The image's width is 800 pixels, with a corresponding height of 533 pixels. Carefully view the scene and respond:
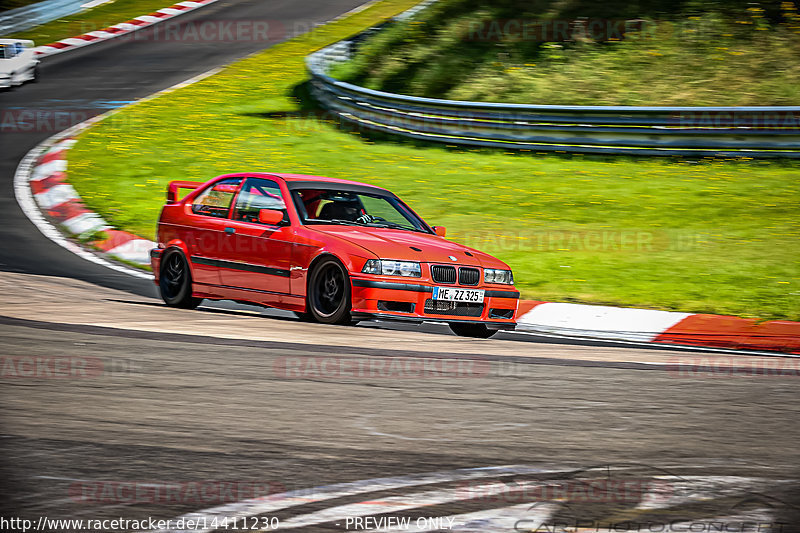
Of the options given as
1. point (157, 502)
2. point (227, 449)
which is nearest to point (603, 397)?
point (227, 449)

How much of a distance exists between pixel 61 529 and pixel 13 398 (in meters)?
2.24

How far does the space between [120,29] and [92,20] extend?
248 cm

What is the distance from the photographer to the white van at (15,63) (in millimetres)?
26797

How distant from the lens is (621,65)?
20.9 meters

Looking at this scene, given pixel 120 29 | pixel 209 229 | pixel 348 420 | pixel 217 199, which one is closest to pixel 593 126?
pixel 217 199

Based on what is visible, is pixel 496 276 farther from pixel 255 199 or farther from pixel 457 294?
pixel 255 199

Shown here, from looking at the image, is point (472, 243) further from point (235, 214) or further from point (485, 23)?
point (485, 23)

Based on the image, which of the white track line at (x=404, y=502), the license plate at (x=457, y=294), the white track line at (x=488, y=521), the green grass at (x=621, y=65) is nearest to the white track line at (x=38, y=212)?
the license plate at (x=457, y=294)

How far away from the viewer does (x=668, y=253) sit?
12.7 meters

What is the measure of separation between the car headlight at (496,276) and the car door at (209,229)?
Result: 2.38 metres

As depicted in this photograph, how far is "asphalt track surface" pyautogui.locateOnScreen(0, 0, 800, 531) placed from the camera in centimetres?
407

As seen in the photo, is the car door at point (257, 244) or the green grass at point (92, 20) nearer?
the car door at point (257, 244)

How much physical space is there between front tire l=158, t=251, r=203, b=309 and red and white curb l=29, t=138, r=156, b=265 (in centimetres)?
246

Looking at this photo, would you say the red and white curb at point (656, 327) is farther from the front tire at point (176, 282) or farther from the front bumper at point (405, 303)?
the front tire at point (176, 282)
